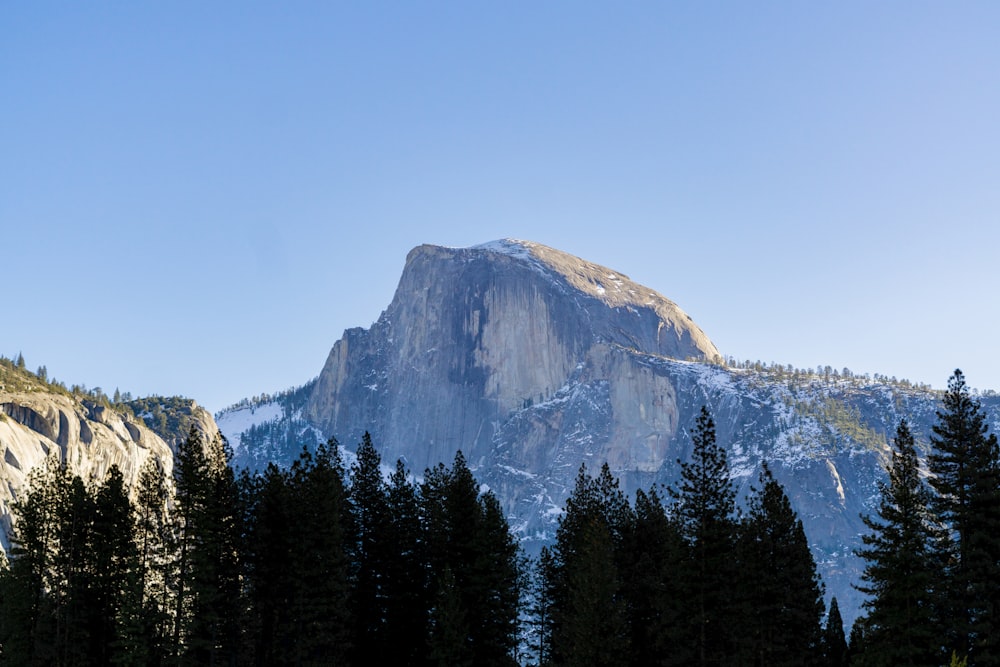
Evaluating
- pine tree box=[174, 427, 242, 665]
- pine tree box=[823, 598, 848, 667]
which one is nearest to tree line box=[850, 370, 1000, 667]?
pine tree box=[823, 598, 848, 667]

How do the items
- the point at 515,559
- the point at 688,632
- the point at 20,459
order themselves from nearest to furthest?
the point at 688,632
the point at 515,559
the point at 20,459

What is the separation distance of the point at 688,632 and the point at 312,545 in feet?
Answer: 80.8

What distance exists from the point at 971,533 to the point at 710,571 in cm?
1534

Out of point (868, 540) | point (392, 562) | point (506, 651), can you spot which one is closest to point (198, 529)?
point (392, 562)

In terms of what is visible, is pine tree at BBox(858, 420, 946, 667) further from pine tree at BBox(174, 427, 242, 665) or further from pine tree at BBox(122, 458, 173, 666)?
pine tree at BBox(122, 458, 173, 666)

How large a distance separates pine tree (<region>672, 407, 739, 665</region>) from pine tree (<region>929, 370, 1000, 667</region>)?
42.4 ft

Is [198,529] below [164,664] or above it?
above

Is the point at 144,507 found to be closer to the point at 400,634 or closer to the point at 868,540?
the point at 400,634

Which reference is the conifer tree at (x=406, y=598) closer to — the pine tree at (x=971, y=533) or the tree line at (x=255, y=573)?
the tree line at (x=255, y=573)

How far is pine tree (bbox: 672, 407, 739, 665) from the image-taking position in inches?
2518

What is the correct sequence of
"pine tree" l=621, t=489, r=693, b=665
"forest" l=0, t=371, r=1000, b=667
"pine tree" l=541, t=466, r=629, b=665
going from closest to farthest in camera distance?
"forest" l=0, t=371, r=1000, b=667, "pine tree" l=621, t=489, r=693, b=665, "pine tree" l=541, t=466, r=629, b=665

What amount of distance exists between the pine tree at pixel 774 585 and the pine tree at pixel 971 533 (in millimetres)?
12709

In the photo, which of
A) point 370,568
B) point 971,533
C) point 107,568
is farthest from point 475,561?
point 971,533

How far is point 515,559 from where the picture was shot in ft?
279
